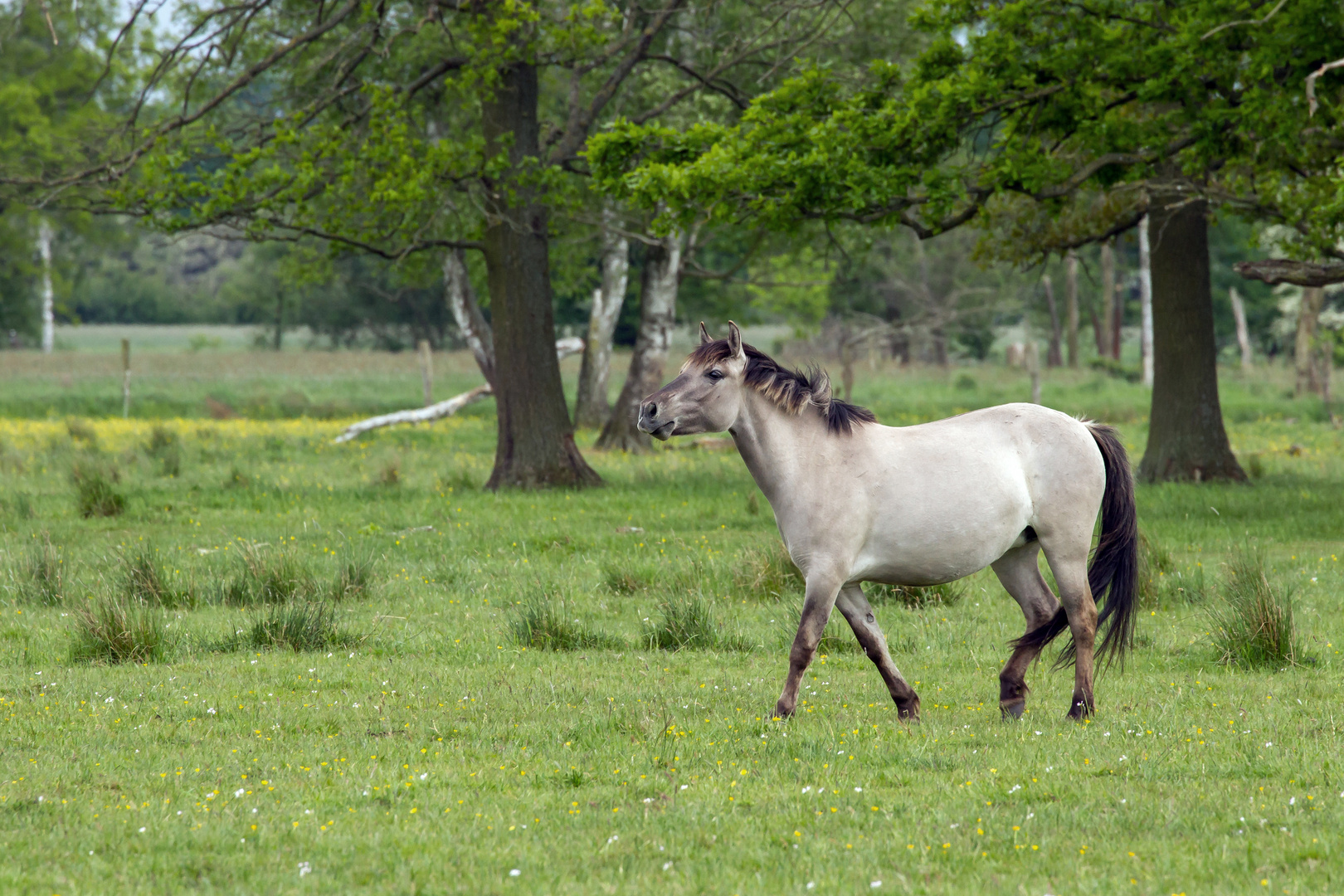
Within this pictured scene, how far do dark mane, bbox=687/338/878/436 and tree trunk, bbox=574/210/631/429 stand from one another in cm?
1761

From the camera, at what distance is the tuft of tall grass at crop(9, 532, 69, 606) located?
35.6 ft

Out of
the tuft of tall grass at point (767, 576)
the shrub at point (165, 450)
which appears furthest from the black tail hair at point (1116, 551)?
the shrub at point (165, 450)

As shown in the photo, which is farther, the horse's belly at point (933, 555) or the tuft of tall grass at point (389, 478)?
the tuft of tall grass at point (389, 478)

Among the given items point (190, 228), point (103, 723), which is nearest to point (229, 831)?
point (103, 723)

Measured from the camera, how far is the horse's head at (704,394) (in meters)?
6.98

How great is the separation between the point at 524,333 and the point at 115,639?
10.3 meters

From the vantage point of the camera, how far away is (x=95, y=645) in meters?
8.90

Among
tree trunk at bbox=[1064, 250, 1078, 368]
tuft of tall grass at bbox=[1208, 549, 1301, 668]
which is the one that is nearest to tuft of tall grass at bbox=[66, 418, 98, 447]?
tuft of tall grass at bbox=[1208, 549, 1301, 668]

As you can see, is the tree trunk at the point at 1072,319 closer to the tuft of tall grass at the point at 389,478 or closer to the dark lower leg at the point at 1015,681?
the tuft of tall grass at the point at 389,478

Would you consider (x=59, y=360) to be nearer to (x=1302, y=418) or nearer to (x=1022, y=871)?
(x=1302, y=418)

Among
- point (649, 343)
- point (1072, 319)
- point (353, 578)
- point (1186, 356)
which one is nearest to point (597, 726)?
point (353, 578)

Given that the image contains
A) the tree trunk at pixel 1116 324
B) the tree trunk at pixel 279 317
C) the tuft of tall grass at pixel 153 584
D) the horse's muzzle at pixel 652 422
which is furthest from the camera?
the tree trunk at pixel 279 317

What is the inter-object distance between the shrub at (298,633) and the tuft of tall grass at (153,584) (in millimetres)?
1312

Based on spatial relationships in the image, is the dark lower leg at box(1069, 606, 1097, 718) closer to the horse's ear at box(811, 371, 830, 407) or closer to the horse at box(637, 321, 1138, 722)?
the horse at box(637, 321, 1138, 722)
